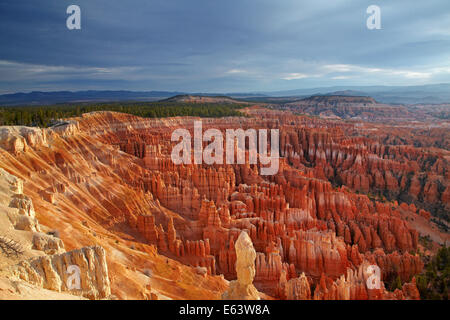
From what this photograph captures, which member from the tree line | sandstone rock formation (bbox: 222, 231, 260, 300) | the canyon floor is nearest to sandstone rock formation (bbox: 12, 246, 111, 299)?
the canyon floor

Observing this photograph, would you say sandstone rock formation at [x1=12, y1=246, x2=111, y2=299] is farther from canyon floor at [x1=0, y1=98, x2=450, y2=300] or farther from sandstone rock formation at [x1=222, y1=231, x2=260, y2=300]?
sandstone rock formation at [x1=222, y1=231, x2=260, y2=300]

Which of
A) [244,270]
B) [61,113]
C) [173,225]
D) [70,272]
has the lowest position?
[173,225]

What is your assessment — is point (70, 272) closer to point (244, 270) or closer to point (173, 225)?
point (244, 270)

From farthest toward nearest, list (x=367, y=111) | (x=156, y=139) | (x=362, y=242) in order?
(x=367, y=111) → (x=156, y=139) → (x=362, y=242)

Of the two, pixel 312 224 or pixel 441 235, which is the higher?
pixel 312 224

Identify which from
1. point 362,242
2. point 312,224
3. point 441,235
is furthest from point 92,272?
point 441,235

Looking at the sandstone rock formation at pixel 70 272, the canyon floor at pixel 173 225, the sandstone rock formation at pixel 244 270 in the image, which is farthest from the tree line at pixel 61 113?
the sandstone rock formation at pixel 244 270

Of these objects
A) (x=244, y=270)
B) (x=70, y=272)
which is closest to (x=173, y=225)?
(x=70, y=272)
